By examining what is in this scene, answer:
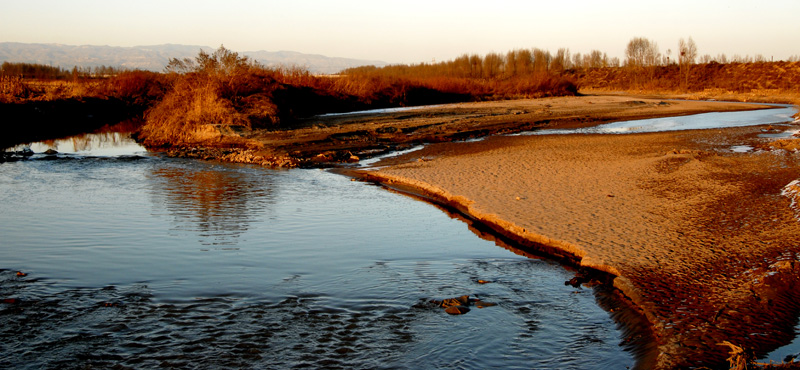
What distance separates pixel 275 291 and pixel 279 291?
40 millimetres

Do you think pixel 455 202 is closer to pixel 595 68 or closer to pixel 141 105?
pixel 141 105

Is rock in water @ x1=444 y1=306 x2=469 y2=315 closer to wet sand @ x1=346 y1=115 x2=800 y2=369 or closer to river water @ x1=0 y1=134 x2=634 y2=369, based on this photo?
river water @ x1=0 y1=134 x2=634 y2=369

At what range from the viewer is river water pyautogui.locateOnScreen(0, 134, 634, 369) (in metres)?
4.78

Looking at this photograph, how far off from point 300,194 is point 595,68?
235ft

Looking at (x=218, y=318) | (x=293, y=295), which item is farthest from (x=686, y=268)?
(x=218, y=318)

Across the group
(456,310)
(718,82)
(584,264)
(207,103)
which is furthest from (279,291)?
(718,82)

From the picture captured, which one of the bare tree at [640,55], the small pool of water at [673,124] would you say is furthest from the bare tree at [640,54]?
the small pool of water at [673,124]

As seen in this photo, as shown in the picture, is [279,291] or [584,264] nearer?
[279,291]

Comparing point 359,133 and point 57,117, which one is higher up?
point 57,117

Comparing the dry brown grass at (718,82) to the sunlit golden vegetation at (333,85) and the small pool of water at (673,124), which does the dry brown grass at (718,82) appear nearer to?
the sunlit golden vegetation at (333,85)

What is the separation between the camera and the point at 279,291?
6.12 metres

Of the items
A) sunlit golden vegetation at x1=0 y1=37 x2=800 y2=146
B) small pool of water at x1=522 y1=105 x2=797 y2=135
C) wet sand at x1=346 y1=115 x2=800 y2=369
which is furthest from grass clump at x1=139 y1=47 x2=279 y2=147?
small pool of water at x1=522 y1=105 x2=797 y2=135

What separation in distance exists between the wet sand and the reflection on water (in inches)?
106

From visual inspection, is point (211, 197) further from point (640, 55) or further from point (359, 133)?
point (640, 55)
